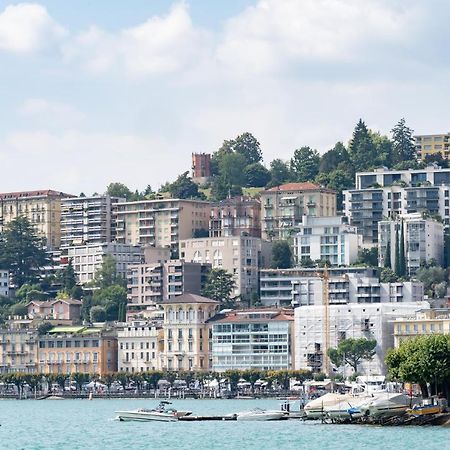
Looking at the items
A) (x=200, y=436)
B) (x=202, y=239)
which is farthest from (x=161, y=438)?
(x=202, y=239)

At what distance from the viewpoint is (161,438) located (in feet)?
319

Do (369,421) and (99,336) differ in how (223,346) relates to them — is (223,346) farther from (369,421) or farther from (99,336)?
(369,421)

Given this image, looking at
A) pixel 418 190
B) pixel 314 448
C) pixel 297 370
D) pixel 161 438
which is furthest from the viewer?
pixel 418 190

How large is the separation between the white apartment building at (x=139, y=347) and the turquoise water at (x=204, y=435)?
1930 inches

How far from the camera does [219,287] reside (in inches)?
7239

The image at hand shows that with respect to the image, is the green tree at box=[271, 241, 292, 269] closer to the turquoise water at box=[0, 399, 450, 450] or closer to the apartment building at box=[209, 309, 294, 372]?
the apartment building at box=[209, 309, 294, 372]

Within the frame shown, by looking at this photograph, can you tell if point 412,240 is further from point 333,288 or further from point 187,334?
point 187,334

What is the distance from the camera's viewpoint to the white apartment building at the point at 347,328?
158 meters

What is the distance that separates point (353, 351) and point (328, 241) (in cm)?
3161

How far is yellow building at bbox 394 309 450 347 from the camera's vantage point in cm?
15175

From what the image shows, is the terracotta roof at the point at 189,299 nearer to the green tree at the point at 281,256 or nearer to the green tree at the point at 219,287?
the green tree at the point at 219,287

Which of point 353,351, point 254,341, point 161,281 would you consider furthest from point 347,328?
point 161,281

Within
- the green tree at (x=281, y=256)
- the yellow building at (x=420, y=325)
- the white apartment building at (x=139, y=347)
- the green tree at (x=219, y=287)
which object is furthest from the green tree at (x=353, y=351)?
the green tree at (x=281, y=256)

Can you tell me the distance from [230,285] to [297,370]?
86.1 ft
